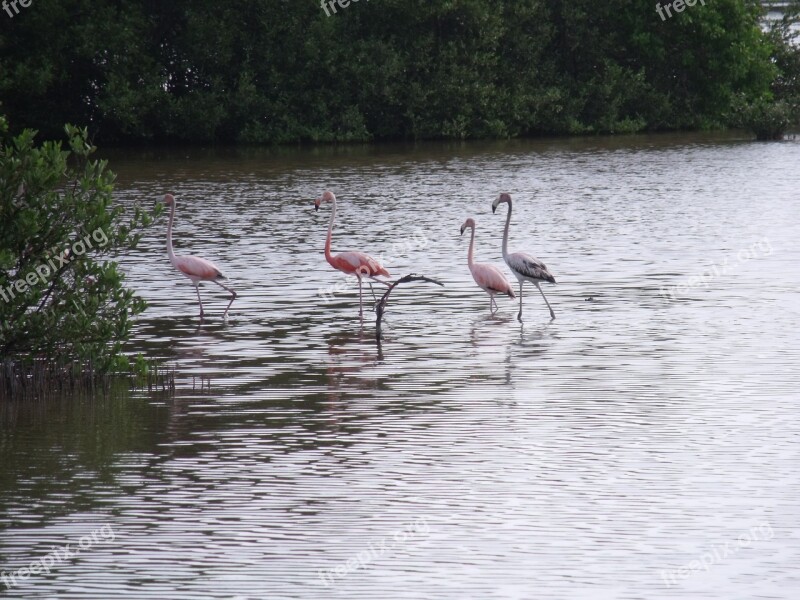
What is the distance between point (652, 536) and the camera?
7.11 m

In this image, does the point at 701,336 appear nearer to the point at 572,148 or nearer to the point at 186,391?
the point at 186,391

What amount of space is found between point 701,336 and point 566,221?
1020 centimetres

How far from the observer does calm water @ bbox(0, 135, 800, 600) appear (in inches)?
265

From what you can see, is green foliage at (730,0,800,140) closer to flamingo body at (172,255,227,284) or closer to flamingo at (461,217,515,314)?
flamingo at (461,217,515,314)

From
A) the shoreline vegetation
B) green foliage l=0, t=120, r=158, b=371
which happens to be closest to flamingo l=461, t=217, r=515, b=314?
green foliage l=0, t=120, r=158, b=371

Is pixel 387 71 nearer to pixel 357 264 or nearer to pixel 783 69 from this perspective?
pixel 783 69

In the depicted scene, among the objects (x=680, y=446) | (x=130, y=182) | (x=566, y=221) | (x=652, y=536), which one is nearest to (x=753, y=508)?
(x=652, y=536)

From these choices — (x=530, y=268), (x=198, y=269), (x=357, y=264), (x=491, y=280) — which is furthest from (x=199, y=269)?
(x=530, y=268)

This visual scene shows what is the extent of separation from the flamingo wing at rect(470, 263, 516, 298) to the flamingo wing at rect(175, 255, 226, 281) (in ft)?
8.91

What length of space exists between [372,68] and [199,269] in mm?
30117

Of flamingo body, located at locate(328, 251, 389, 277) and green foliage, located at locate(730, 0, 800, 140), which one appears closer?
flamingo body, located at locate(328, 251, 389, 277)

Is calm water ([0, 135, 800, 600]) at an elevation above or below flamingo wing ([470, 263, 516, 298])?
below

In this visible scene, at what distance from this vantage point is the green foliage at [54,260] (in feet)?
32.8

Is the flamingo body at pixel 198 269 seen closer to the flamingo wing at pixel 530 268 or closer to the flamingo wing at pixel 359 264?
the flamingo wing at pixel 359 264
